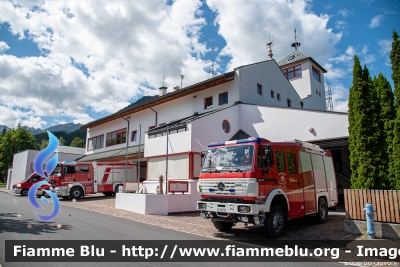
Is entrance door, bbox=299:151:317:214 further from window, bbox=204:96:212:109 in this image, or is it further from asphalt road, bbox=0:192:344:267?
window, bbox=204:96:212:109

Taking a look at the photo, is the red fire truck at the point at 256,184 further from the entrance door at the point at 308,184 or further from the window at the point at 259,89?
the window at the point at 259,89

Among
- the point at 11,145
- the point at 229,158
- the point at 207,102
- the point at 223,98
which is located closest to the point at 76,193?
the point at 207,102

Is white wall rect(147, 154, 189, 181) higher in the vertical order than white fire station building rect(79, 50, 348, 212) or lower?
lower

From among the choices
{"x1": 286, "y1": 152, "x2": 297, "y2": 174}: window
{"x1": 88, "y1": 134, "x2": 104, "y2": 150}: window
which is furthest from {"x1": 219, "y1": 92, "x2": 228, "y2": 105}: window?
{"x1": 88, "y1": 134, "x2": 104, "y2": 150}: window

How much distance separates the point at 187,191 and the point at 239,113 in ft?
20.0

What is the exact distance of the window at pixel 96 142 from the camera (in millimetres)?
30520

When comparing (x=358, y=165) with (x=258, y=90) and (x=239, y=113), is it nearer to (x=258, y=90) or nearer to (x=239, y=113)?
(x=239, y=113)

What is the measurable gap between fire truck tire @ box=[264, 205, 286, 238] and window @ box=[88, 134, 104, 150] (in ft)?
84.5

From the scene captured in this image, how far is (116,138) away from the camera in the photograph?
2777 cm

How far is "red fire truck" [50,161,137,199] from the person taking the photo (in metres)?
20.5

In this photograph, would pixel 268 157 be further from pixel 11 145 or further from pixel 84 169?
pixel 11 145

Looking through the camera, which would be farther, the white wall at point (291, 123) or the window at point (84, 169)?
the window at point (84, 169)

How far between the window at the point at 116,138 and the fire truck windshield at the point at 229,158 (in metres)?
19.3

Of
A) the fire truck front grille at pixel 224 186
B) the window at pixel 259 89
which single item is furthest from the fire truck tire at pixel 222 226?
the window at pixel 259 89
